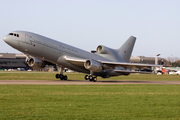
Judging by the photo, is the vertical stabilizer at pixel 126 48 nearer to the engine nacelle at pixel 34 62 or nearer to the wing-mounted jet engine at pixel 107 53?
the wing-mounted jet engine at pixel 107 53

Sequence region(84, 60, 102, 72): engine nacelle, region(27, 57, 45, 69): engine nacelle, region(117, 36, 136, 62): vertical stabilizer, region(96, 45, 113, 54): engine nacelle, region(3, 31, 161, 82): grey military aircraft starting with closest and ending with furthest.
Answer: region(3, 31, 161, 82): grey military aircraft
region(84, 60, 102, 72): engine nacelle
region(27, 57, 45, 69): engine nacelle
region(96, 45, 113, 54): engine nacelle
region(117, 36, 136, 62): vertical stabilizer

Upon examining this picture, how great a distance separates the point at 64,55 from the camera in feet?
120

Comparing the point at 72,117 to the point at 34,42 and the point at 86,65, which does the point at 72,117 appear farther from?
the point at 86,65

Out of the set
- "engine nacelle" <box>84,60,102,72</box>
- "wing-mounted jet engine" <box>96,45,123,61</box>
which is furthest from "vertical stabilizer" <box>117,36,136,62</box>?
"engine nacelle" <box>84,60,102,72</box>

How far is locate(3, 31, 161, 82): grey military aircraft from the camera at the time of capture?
32.5m

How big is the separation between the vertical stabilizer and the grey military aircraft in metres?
0.29

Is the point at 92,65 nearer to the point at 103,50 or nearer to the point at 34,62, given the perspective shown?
the point at 103,50

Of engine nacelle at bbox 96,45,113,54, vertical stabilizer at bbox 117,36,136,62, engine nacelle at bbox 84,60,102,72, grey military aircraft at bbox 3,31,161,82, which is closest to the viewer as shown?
grey military aircraft at bbox 3,31,161,82

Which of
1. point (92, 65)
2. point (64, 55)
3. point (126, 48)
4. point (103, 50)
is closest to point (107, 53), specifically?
point (103, 50)

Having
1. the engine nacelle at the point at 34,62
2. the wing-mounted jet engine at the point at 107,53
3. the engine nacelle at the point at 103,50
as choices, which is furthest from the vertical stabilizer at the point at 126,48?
the engine nacelle at the point at 34,62

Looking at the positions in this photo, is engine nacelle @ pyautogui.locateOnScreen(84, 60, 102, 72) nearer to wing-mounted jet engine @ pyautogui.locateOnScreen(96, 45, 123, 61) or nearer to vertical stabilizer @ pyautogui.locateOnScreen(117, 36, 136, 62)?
wing-mounted jet engine @ pyautogui.locateOnScreen(96, 45, 123, 61)

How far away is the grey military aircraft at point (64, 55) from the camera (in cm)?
3247

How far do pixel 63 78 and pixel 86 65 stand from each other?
231 inches

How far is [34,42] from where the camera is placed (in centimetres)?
3294
